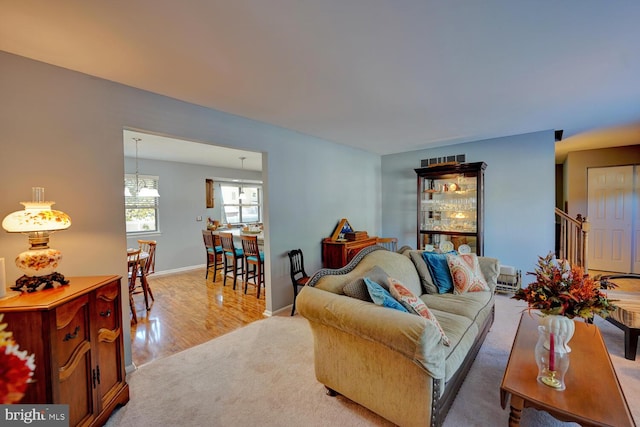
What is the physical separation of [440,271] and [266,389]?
208 cm

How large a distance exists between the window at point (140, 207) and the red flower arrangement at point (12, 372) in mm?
5604

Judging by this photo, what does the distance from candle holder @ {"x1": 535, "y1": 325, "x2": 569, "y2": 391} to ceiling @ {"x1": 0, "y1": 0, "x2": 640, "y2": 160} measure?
6.27 ft

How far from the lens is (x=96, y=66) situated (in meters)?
2.07

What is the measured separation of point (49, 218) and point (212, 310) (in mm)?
2481

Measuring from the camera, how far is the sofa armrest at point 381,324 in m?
1.46

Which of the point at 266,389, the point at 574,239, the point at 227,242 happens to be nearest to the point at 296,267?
the point at 227,242

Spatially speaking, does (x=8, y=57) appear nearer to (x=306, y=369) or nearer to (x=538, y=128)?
(x=306, y=369)

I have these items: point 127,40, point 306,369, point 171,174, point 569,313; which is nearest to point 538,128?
point 569,313

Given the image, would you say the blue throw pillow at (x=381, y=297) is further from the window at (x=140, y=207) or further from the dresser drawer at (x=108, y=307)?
the window at (x=140, y=207)

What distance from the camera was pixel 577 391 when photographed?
148 cm

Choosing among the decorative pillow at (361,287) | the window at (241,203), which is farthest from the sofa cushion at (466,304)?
the window at (241,203)

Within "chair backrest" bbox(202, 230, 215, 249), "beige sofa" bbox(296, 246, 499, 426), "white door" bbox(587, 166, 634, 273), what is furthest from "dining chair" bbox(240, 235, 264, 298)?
"white door" bbox(587, 166, 634, 273)

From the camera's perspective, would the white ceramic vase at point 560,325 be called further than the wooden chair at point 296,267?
No

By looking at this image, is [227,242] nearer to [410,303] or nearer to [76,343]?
[76,343]
